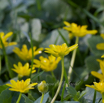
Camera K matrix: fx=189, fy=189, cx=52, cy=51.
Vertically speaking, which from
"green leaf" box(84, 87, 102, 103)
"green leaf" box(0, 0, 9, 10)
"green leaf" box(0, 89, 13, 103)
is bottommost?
"green leaf" box(84, 87, 102, 103)

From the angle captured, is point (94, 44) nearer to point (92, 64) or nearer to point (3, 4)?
point (92, 64)

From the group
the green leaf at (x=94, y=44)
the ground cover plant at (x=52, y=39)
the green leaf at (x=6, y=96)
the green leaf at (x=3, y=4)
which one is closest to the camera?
the green leaf at (x=6, y=96)

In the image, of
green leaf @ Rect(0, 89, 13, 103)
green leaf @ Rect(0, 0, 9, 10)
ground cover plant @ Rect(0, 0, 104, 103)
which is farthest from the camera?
green leaf @ Rect(0, 0, 9, 10)

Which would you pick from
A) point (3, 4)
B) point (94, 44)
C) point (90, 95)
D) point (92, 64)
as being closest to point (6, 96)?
point (90, 95)

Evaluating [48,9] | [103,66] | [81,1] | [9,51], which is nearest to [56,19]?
[48,9]

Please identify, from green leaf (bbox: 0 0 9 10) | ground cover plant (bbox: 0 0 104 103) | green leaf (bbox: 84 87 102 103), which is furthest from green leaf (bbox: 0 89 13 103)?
green leaf (bbox: 0 0 9 10)

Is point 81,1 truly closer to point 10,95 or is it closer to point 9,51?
point 9,51

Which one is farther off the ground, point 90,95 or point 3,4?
point 3,4

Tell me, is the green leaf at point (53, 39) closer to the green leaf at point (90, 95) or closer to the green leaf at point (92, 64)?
the green leaf at point (92, 64)

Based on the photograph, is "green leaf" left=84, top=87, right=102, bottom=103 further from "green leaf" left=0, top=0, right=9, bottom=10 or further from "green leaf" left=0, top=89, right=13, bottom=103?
"green leaf" left=0, top=0, right=9, bottom=10

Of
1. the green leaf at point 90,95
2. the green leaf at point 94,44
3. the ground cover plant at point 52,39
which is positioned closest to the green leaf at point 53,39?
the ground cover plant at point 52,39

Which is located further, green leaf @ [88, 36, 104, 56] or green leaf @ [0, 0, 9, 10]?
green leaf @ [0, 0, 9, 10]
